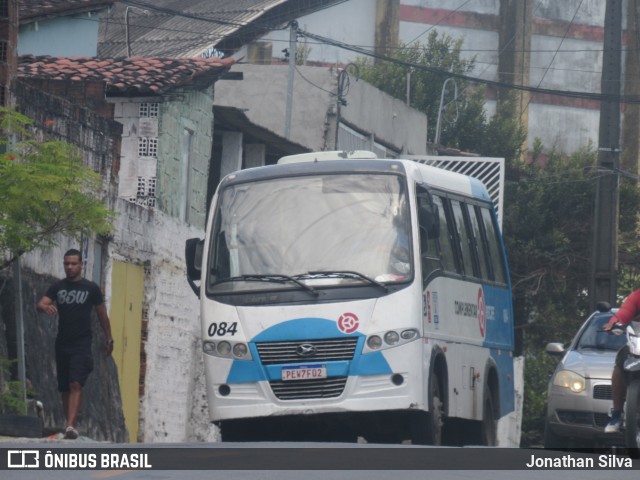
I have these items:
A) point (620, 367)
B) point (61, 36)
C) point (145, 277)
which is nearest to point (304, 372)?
point (620, 367)

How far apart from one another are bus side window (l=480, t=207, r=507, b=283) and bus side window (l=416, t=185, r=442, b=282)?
300 centimetres

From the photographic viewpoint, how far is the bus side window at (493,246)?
1866cm

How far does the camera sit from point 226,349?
15156 mm

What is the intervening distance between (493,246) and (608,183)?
9.98 metres

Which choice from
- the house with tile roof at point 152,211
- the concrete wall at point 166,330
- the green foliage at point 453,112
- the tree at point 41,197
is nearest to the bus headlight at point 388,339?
the tree at point 41,197

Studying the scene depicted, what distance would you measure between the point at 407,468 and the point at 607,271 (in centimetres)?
1886

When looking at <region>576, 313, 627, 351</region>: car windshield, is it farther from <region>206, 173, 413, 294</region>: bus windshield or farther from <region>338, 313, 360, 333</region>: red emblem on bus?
<region>338, 313, 360, 333</region>: red emblem on bus

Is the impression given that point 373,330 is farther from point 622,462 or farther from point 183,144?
point 183,144

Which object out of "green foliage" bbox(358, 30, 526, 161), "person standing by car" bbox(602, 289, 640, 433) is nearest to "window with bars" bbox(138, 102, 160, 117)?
"person standing by car" bbox(602, 289, 640, 433)

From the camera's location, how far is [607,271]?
28125 mm

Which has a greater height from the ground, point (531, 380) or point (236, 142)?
point (236, 142)

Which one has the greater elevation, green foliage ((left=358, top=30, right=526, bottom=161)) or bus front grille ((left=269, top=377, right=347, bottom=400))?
bus front grille ((left=269, top=377, right=347, bottom=400))

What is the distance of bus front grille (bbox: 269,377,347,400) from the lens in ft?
48.5

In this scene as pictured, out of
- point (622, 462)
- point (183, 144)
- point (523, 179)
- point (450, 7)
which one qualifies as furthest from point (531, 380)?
point (622, 462)
